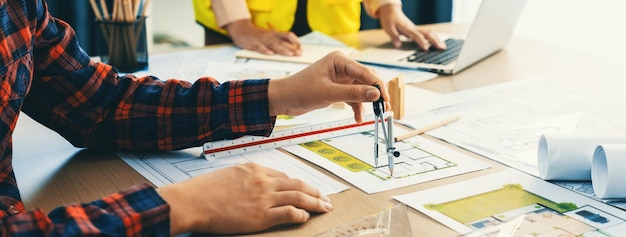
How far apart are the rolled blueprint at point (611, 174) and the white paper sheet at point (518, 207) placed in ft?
0.07

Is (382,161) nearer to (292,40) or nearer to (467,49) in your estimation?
(467,49)

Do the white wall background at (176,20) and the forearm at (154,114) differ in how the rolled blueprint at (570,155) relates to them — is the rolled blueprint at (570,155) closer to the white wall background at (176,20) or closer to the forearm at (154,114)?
the forearm at (154,114)

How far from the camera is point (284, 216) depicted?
33.9 inches

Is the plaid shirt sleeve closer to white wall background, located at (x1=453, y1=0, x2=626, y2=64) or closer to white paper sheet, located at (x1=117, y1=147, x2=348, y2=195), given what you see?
white paper sheet, located at (x1=117, y1=147, x2=348, y2=195)

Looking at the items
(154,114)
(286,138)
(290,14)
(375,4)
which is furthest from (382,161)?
(375,4)

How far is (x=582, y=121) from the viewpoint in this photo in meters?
1.32

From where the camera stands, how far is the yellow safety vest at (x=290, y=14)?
6.64 ft

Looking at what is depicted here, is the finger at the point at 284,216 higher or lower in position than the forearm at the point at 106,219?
lower

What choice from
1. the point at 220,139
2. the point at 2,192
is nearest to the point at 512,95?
the point at 220,139

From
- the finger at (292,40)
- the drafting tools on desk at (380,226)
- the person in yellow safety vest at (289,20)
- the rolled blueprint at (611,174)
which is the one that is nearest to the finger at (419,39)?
the person in yellow safety vest at (289,20)

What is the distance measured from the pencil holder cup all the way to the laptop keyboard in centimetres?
63

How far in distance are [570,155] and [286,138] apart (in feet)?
1.43

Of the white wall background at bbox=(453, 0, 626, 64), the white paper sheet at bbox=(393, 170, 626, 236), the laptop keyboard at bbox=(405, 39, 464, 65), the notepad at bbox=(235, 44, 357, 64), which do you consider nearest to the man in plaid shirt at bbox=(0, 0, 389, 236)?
the white paper sheet at bbox=(393, 170, 626, 236)

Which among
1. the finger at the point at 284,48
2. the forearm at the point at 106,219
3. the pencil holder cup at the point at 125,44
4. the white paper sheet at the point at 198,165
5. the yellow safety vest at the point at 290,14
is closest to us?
the forearm at the point at 106,219
